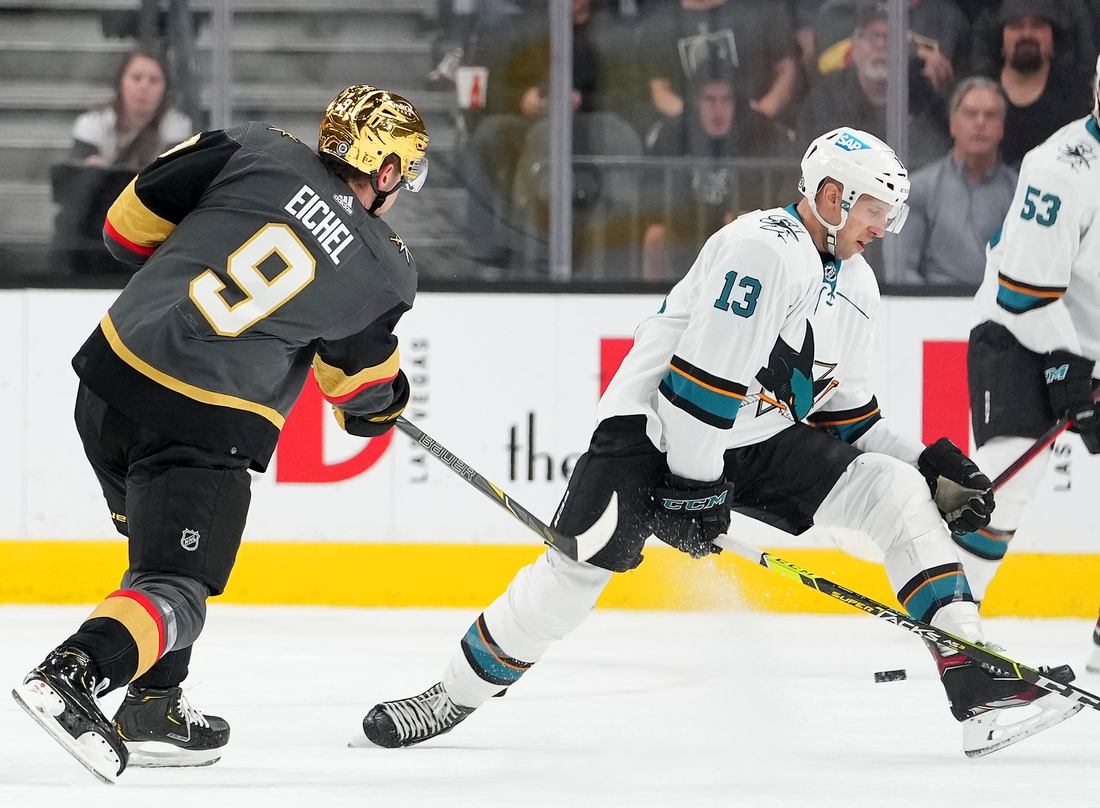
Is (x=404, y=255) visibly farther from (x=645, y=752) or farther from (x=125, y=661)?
(x=645, y=752)

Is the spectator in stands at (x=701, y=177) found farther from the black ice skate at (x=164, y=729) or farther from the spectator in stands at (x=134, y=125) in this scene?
the black ice skate at (x=164, y=729)

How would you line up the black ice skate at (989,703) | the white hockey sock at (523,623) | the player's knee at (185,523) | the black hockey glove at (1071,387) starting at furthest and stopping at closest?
the black hockey glove at (1071,387) → the white hockey sock at (523,623) → the black ice skate at (989,703) → the player's knee at (185,523)

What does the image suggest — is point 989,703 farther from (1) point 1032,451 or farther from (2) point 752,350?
(1) point 1032,451

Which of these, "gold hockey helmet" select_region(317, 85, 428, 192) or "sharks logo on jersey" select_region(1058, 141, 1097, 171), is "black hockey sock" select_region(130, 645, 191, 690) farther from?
"sharks logo on jersey" select_region(1058, 141, 1097, 171)

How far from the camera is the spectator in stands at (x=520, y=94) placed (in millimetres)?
4594

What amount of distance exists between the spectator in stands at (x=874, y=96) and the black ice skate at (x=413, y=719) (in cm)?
263

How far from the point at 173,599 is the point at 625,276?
258 centimetres

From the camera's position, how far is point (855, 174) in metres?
2.54

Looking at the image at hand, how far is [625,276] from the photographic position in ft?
14.8

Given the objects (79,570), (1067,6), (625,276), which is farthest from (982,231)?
(79,570)

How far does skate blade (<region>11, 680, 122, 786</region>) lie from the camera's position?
1881 millimetres

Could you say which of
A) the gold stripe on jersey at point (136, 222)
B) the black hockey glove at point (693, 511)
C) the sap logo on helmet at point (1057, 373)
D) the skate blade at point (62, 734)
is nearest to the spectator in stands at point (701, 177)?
the sap logo on helmet at point (1057, 373)

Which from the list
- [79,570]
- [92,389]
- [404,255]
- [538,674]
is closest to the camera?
[92,389]

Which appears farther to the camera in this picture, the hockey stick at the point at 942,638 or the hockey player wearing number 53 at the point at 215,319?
the hockey stick at the point at 942,638
